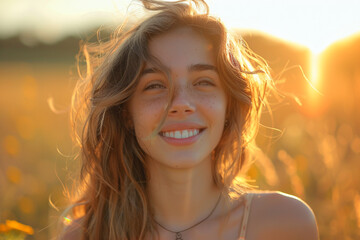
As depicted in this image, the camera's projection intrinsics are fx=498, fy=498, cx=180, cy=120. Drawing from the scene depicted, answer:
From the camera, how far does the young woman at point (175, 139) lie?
2.64 m

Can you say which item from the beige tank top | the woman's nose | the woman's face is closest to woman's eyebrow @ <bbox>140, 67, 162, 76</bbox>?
the woman's face

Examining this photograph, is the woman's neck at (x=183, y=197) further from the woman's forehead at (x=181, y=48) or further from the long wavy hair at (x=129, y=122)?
the woman's forehead at (x=181, y=48)

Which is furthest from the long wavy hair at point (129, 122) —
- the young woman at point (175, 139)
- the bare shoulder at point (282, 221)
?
the bare shoulder at point (282, 221)

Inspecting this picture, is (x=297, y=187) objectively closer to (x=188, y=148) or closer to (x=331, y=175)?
(x=331, y=175)

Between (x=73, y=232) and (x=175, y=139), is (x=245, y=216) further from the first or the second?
(x=73, y=232)

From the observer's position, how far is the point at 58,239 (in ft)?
9.52

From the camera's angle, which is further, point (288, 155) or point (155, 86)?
point (288, 155)

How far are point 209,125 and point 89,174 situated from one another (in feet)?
2.81

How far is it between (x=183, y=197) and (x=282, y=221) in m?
0.56

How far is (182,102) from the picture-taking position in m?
2.56

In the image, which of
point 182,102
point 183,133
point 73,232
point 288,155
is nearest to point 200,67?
point 182,102

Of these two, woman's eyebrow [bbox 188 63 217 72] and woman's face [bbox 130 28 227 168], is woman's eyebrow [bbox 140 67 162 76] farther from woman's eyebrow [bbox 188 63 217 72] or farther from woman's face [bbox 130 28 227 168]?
woman's eyebrow [bbox 188 63 217 72]

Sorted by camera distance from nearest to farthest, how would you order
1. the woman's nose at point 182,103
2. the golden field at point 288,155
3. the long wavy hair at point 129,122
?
1. the woman's nose at point 182,103
2. the long wavy hair at point 129,122
3. the golden field at point 288,155

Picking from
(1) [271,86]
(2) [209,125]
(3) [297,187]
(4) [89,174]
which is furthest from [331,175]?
(4) [89,174]
